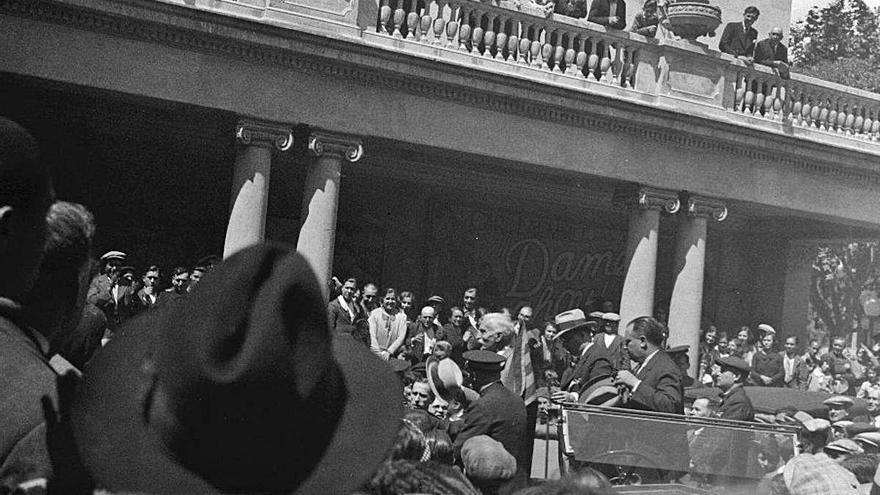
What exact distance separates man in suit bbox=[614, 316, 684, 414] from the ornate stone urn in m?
9.65

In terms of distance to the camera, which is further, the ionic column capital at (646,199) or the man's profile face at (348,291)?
the ionic column capital at (646,199)

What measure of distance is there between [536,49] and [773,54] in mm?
4993

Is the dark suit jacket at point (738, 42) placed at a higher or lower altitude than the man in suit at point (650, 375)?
higher

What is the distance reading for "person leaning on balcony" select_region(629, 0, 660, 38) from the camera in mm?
18141

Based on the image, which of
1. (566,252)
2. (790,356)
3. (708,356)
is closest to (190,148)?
(566,252)

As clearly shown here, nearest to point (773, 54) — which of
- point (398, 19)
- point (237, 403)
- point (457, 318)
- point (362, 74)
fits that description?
point (398, 19)

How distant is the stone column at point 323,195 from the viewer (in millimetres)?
15461

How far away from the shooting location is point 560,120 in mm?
17250

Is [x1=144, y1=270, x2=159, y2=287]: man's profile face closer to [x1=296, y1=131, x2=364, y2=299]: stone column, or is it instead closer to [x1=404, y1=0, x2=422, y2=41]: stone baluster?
[x1=296, y1=131, x2=364, y2=299]: stone column

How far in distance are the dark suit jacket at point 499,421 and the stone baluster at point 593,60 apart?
1054 cm

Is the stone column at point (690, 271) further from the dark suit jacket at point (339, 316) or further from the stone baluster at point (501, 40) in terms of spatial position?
the dark suit jacket at point (339, 316)

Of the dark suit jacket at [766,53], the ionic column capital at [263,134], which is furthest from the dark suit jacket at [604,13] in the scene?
the ionic column capital at [263,134]

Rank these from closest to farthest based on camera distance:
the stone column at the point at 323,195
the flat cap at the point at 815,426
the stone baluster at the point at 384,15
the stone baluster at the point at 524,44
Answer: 1. the flat cap at the point at 815,426
2. the stone column at the point at 323,195
3. the stone baluster at the point at 384,15
4. the stone baluster at the point at 524,44

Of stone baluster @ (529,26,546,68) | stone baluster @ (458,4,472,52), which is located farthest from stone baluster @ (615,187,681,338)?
stone baluster @ (458,4,472,52)
